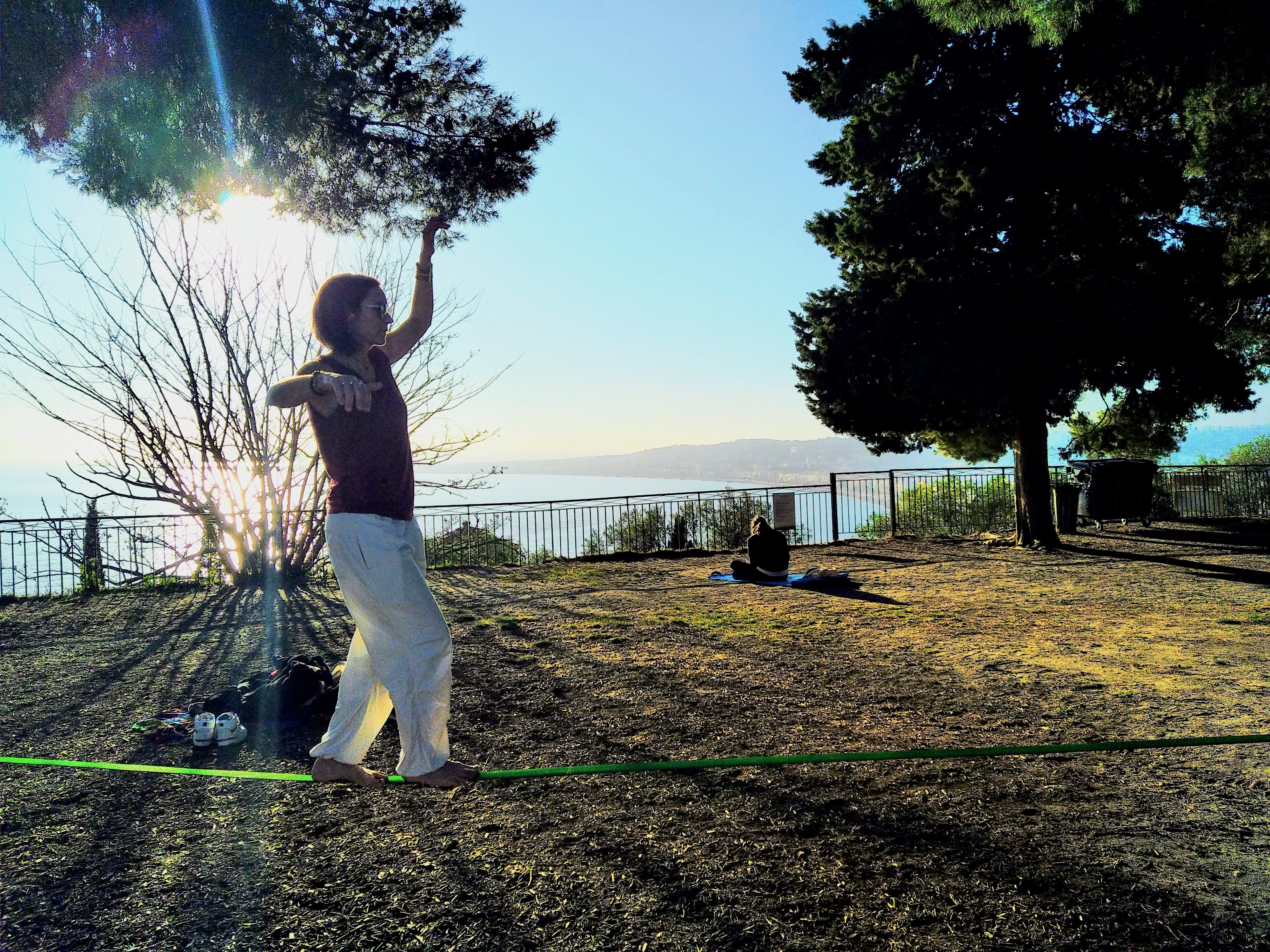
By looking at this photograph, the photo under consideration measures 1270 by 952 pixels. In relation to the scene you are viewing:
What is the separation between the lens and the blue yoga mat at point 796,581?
37.6 feet

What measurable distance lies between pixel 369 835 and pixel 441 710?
1213 mm

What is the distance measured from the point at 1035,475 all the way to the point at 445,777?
14598 mm

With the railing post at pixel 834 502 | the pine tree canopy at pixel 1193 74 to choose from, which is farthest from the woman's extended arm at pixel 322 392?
the railing post at pixel 834 502

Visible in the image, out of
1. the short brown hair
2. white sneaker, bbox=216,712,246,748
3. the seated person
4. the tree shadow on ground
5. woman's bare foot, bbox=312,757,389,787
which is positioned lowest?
white sneaker, bbox=216,712,246,748

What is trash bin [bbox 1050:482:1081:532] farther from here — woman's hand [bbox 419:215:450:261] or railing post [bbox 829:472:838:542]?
woman's hand [bbox 419:215:450:261]

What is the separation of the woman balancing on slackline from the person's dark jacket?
934 cm

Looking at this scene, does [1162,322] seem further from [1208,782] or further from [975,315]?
[1208,782]

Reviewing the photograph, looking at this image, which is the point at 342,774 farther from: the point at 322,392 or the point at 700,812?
the point at 700,812

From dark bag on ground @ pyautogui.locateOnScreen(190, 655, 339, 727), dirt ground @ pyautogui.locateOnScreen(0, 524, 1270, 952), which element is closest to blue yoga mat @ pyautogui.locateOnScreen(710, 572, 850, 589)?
dirt ground @ pyautogui.locateOnScreen(0, 524, 1270, 952)

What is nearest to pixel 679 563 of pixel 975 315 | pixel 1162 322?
pixel 975 315

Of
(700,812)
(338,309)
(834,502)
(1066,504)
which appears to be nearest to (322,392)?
(338,309)

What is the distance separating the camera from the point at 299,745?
4.88m

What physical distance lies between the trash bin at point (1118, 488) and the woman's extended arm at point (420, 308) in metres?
16.2

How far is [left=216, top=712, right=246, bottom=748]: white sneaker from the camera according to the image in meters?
4.93
